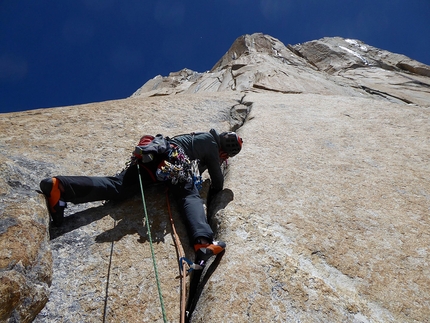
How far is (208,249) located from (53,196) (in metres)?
1.78

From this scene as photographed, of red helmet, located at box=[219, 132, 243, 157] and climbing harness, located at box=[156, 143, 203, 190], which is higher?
red helmet, located at box=[219, 132, 243, 157]

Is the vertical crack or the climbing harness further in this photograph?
the vertical crack

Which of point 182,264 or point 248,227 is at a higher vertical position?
point 248,227

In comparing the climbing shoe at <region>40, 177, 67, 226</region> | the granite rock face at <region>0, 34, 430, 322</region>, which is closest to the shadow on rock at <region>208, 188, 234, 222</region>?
the granite rock face at <region>0, 34, 430, 322</region>

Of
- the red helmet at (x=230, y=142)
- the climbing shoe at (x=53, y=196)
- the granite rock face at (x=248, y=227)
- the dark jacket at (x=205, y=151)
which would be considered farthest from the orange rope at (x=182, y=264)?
the red helmet at (x=230, y=142)

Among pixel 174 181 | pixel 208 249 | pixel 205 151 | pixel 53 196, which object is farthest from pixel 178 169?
pixel 53 196

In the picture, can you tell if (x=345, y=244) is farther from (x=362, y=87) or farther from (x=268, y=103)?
(x=362, y=87)

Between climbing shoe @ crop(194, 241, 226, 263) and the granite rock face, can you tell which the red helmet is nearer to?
the granite rock face

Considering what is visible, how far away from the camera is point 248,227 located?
3428 mm

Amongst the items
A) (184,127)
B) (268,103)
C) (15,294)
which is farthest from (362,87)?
(15,294)

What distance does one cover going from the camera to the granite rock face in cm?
249

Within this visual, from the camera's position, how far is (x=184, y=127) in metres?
6.32

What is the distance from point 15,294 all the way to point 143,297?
1.01m

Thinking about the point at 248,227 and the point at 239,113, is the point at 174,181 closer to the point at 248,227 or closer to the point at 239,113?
the point at 248,227
